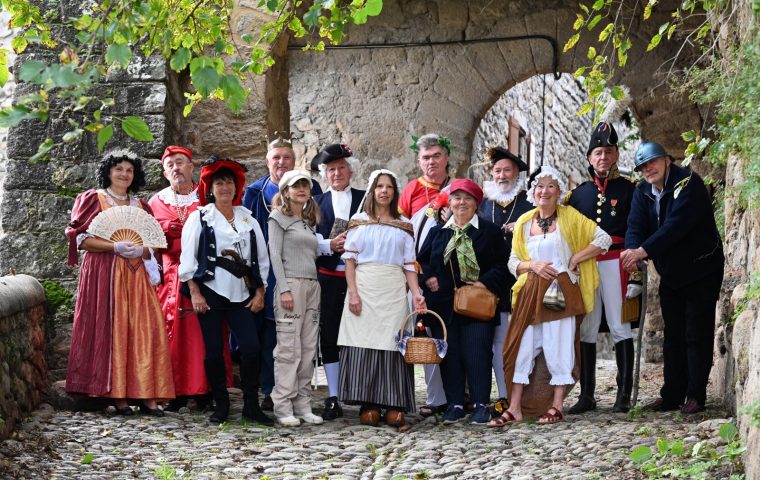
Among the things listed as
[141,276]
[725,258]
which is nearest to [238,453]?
[141,276]

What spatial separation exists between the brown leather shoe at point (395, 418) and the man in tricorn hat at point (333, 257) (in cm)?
42

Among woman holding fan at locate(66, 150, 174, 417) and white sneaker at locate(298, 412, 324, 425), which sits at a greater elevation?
woman holding fan at locate(66, 150, 174, 417)

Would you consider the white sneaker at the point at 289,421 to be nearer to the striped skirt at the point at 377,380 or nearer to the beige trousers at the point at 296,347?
the beige trousers at the point at 296,347

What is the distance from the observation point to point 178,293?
6.41 m

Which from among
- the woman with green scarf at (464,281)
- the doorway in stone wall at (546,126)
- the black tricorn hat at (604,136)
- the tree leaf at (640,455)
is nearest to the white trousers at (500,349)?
the woman with green scarf at (464,281)

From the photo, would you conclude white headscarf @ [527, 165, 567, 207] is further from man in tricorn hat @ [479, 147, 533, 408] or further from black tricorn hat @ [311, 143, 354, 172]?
black tricorn hat @ [311, 143, 354, 172]

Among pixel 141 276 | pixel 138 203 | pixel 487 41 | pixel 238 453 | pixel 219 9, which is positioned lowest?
pixel 238 453

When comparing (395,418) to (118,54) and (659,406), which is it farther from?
(118,54)

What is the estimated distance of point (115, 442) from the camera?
5.33 m

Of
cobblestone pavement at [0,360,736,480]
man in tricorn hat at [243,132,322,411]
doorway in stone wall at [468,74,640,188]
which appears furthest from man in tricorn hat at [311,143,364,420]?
doorway in stone wall at [468,74,640,188]

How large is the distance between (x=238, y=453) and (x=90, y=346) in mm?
1464

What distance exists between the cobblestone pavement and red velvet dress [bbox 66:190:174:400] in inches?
8.0

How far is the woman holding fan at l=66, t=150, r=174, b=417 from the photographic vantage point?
604 cm

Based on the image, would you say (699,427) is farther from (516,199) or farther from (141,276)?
(141,276)
